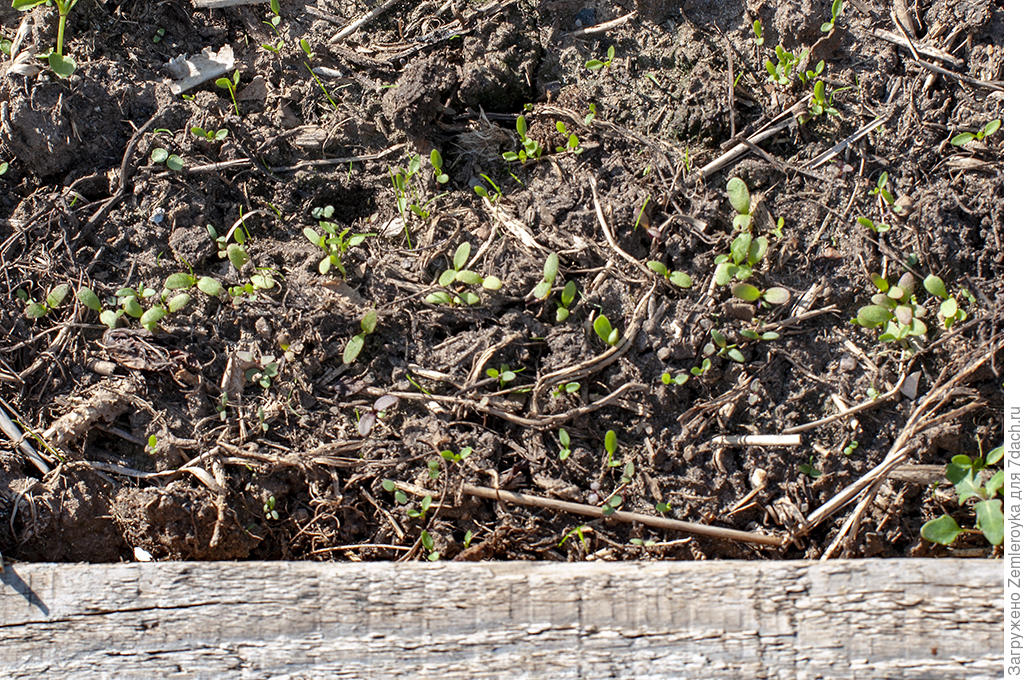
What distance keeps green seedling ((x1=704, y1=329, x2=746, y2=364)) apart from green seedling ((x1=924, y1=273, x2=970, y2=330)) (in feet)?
1.64

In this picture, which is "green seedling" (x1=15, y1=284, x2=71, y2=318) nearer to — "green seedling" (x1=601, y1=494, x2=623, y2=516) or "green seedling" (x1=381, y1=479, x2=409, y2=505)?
"green seedling" (x1=381, y1=479, x2=409, y2=505)

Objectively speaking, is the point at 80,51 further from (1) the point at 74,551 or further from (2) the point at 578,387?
(2) the point at 578,387

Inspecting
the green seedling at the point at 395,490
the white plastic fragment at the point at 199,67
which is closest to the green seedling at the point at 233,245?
the white plastic fragment at the point at 199,67

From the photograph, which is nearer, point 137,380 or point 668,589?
point 668,589

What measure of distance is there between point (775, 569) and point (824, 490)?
14.7 inches

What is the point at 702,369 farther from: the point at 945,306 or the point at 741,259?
the point at 945,306

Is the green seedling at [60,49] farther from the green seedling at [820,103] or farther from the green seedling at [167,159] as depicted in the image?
the green seedling at [820,103]

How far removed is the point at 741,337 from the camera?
1.98 metres

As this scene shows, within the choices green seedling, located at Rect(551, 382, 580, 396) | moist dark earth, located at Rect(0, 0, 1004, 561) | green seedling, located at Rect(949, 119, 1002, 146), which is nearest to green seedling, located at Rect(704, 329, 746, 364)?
moist dark earth, located at Rect(0, 0, 1004, 561)

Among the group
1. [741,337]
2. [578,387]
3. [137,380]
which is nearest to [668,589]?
[578,387]
